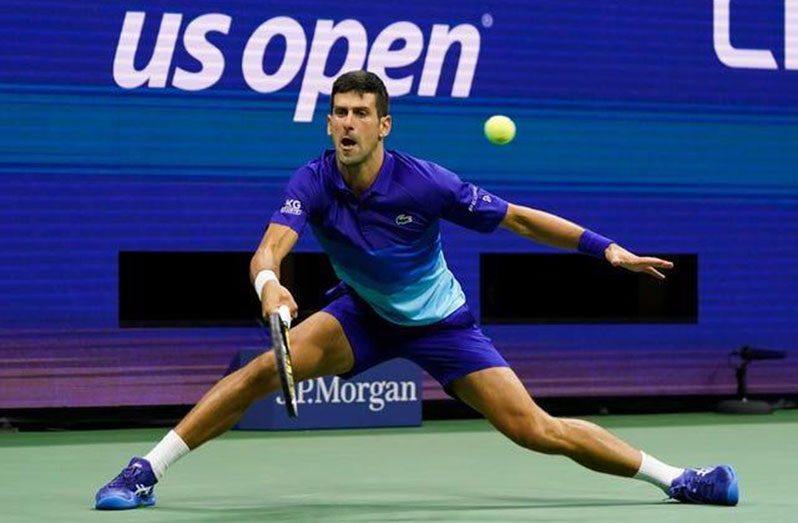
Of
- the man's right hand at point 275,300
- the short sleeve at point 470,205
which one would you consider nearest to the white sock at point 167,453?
the man's right hand at point 275,300

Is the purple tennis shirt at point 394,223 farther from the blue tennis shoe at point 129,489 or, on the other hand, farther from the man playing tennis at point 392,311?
the blue tennis shoe at point 129,489

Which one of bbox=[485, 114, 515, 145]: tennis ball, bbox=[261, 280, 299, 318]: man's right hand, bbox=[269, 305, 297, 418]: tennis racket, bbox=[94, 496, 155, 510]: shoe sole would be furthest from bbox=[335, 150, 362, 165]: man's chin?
bbox=[485, 114, 515, 145]: tennis ball

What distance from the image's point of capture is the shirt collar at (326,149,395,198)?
736cm

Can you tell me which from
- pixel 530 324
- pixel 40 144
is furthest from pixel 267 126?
pixel 530 324

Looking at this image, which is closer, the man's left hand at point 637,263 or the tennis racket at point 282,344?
the tennis racket at point 282,344

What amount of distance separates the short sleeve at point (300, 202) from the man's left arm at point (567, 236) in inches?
32.3

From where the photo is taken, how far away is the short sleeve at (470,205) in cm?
746

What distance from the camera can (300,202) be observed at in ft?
23.5

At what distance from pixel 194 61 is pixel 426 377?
9.04 ft

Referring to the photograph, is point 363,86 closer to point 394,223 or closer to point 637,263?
point 394,223

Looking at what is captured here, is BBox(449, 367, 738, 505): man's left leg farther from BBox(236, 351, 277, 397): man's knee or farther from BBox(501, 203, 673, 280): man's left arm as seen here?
BBox(236, 351, 277, 397): man's knee

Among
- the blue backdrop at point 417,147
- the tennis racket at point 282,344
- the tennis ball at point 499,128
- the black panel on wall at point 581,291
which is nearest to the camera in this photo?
the tennis racket at point 282,344

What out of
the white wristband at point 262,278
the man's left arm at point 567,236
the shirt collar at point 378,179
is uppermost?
the shirt collar at point 378,179

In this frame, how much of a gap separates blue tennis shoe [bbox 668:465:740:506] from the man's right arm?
1.97 meters
